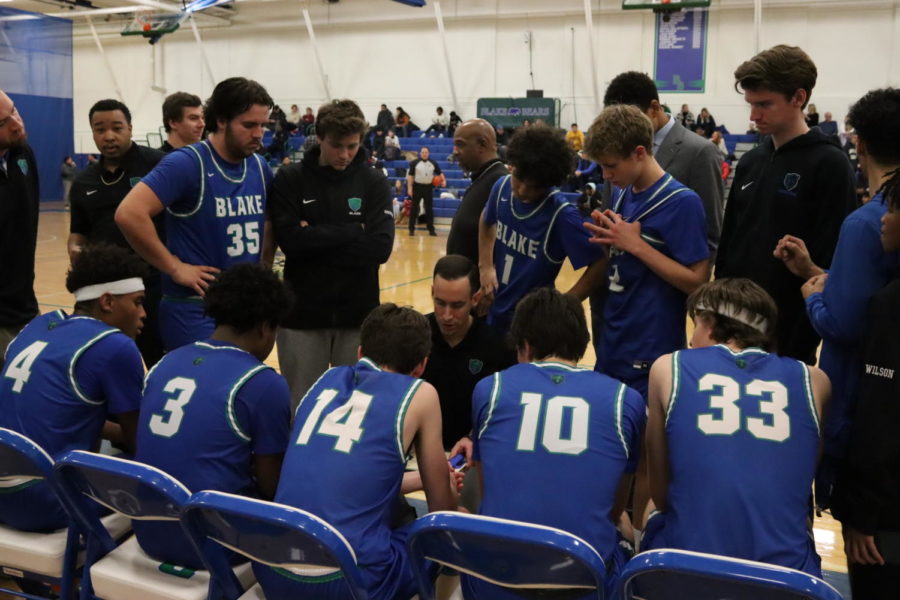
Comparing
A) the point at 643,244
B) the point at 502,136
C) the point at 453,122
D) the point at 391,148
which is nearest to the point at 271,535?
the point at 643,244

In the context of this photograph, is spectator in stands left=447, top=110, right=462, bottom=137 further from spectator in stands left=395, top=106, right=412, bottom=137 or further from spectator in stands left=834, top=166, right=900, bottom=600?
spectator in stands left=834, top=166, right=900, bottom=600

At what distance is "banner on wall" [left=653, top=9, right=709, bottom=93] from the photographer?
65.3 feet

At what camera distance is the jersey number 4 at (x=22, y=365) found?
104 inches

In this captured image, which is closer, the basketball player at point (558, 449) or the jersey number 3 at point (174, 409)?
the basketball player at point (558, 449)

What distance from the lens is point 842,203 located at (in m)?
2.88

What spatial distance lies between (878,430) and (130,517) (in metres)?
2.09

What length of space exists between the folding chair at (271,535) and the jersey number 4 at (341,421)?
11.8 inches

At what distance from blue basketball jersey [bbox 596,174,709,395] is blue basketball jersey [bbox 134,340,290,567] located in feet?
Result: 4.28

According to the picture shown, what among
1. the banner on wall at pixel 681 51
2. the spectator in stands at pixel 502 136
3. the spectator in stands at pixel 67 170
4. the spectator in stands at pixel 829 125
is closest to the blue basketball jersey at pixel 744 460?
the spectator in stands at pixel 829 125

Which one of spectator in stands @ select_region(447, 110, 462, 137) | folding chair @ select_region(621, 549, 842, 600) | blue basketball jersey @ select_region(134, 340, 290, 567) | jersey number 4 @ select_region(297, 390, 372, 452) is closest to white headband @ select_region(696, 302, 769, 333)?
folding chair @ select_region(621, 549, 842, 600)

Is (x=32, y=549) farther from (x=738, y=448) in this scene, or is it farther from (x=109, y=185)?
(x=109, y=185)

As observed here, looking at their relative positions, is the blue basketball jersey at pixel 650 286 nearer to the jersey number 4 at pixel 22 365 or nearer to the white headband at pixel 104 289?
the white headband at pixel 104 289

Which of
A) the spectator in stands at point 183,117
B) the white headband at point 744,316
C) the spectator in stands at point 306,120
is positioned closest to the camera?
the white headband at point 744,316

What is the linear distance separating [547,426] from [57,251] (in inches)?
535
